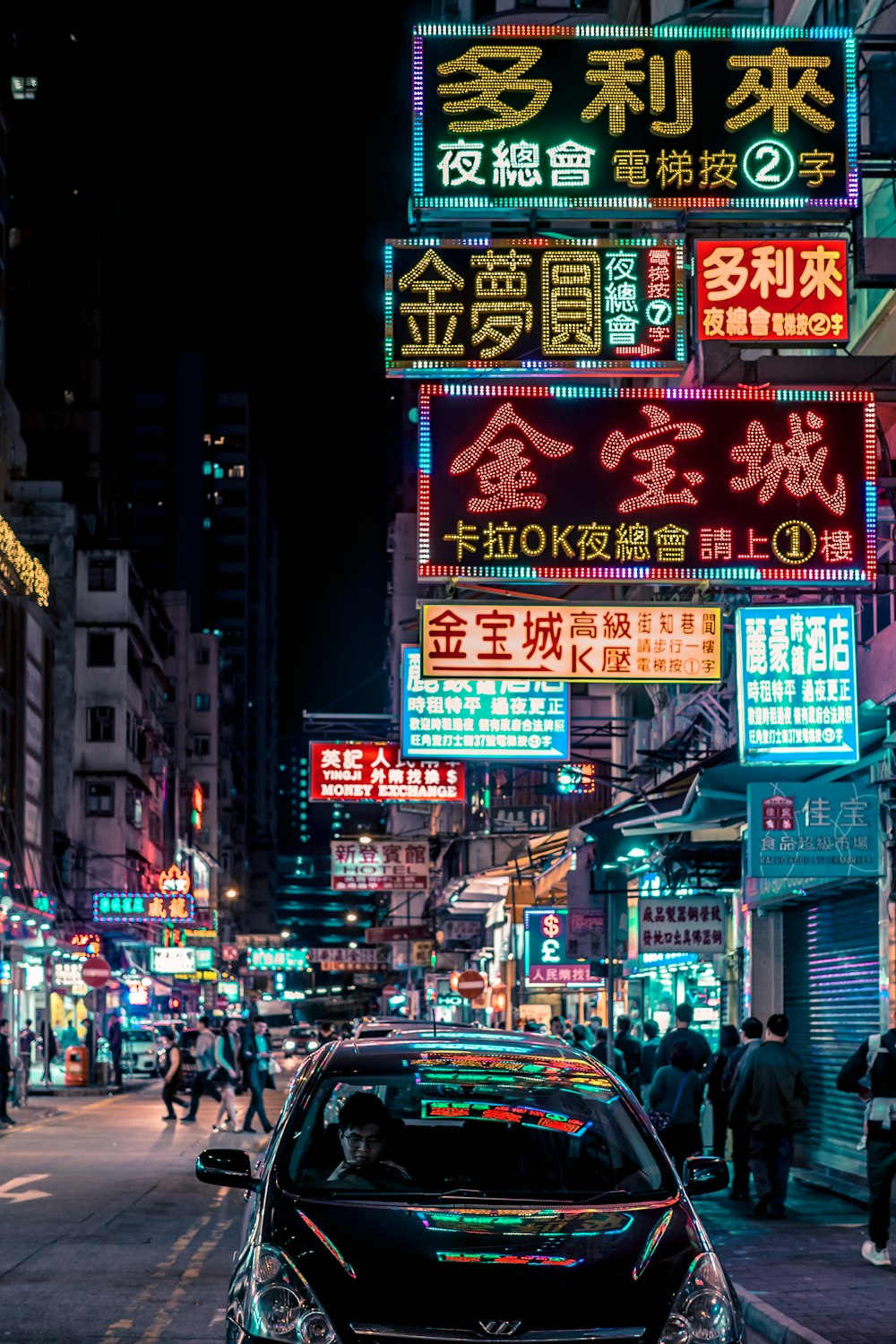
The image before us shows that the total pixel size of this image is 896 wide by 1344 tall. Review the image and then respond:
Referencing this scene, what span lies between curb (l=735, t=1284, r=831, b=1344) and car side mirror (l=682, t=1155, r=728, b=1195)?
2.15 metres

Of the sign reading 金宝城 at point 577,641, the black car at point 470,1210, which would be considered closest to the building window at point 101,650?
the sign reading 金宝城 at point 577,641

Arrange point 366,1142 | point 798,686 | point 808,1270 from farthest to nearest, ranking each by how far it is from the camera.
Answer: point 798,686 → point 808,1270 → point 366,1142

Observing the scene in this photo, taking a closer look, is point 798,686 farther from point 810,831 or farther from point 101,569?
point 101,569

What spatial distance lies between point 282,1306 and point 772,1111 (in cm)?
1096

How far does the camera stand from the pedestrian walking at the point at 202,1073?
33344 mm

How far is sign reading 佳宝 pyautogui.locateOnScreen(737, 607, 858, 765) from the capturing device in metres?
16.6

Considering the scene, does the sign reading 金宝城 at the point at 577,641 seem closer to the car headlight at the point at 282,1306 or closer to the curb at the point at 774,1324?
the curb at the point at 774,1324

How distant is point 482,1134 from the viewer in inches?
283

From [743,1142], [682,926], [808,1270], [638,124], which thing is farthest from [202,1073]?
[808,1270]

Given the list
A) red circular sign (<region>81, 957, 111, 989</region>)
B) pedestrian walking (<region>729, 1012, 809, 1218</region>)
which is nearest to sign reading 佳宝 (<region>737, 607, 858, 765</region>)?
pedestrian walking (<region>729, 1012, 809, 1218</region>)

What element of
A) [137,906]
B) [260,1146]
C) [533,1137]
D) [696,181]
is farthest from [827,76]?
[137,906]

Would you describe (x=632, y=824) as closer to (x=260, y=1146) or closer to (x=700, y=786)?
(x=700, y=786)

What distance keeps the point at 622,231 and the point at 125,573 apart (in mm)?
64580

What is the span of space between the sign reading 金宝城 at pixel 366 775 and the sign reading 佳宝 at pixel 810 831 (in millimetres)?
19390
